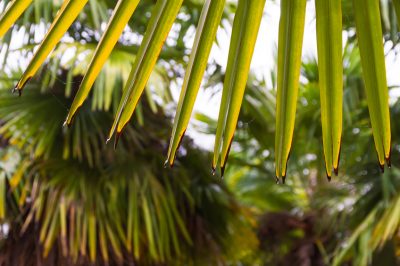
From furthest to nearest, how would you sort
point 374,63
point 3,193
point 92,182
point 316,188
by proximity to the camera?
point 316,188
point 92,182
point 3,193
point 374,63

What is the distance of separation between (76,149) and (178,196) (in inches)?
15.6

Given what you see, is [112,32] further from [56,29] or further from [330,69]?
[330,69]

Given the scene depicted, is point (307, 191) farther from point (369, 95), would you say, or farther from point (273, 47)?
point (369, 95)

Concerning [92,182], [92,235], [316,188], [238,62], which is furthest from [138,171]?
[238,62]

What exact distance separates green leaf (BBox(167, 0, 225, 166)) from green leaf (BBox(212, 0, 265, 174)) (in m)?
0.02

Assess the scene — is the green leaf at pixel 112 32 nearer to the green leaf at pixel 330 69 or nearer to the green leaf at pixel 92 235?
the green leaf at pixel 330 69

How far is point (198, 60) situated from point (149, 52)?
40mm

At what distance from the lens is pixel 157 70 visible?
172 centimetres

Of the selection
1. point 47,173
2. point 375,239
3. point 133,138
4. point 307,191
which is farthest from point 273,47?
point 307,191

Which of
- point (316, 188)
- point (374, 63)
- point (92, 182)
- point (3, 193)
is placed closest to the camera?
point (374, 63)

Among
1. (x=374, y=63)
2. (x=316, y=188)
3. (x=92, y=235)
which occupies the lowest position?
(x=316, y=188)

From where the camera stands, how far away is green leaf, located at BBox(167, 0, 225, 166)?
49cm

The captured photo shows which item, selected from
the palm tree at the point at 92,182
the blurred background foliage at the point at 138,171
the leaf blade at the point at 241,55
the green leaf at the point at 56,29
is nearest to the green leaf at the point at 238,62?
the leaf blade at the point at 241,55

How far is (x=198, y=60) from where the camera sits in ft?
1.64
